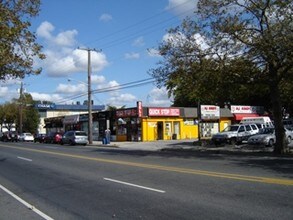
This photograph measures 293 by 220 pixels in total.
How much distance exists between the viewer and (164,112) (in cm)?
5497

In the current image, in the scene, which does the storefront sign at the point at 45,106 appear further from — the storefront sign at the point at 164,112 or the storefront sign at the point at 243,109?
the storefront sign at the point at 164,112

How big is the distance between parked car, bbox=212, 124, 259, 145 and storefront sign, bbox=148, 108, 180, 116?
15.9m

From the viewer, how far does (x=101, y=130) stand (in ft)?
204

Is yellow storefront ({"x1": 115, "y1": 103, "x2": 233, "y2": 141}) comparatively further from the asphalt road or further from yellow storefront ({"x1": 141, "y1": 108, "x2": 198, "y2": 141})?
the asphalt road

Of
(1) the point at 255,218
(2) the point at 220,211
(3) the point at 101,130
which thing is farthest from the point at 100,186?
(3) the point at 101,130

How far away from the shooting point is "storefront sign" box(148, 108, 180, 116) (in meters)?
53.8

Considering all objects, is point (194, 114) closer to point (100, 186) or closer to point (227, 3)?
point (227, 3)

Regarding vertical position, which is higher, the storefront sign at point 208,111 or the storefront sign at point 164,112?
the storefront sign at point 164,112

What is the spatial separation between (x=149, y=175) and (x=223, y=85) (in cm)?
1247

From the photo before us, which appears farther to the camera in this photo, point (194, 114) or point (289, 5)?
point (194, 114)

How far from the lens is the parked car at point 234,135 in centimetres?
3741

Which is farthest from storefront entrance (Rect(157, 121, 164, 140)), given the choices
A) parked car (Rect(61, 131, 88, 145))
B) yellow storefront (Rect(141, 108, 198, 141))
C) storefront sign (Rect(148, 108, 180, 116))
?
parked car (Rect(61, 131, 88, 145))

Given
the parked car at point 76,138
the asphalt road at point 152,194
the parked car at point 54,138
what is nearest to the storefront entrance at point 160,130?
the parked car at point 76,138

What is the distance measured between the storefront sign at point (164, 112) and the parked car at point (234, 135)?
15912 mm
